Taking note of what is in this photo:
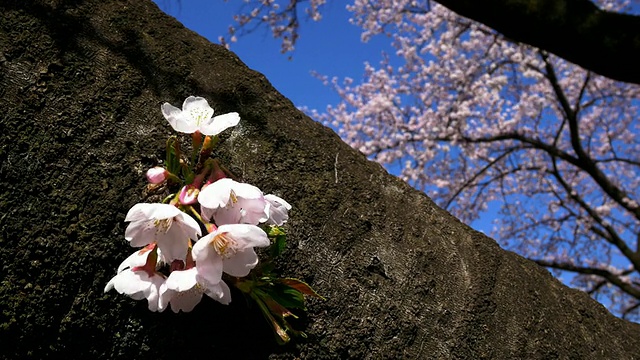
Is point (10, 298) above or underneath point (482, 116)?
underneath

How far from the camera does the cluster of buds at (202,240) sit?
2.77 ft

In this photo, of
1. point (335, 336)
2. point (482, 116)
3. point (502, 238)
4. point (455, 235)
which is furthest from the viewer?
point (502, 238)

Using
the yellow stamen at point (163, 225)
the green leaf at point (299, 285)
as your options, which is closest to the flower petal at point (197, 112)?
the yellow stamen at point (163, 225)

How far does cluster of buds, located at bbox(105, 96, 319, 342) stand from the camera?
84cm

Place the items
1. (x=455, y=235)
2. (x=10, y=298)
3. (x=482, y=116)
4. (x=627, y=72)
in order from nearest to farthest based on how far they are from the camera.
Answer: (x=10, y=298)
(x=455, y=235)
(x=627, y=72)
(x=482, y=116)

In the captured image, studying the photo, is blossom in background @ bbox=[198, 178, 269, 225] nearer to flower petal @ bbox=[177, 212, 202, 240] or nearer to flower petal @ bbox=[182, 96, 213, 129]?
Result: flower petal @ bbox=[177, 212, 202, 240]

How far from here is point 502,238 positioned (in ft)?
31.5

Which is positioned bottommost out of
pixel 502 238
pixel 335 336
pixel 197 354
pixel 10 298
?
pixel 10 298

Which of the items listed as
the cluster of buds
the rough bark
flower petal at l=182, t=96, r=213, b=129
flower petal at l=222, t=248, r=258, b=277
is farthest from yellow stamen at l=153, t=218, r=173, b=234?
the rough bark

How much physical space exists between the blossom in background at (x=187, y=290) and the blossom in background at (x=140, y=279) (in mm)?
18

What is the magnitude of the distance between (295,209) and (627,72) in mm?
1795

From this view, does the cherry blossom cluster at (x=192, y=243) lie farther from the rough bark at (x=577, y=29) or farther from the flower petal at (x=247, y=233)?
the rough bark at (x=577, y=29)

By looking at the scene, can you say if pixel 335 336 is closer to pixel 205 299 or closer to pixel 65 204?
pixel 205 299

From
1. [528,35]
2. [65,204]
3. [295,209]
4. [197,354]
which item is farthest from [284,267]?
[528,35]
